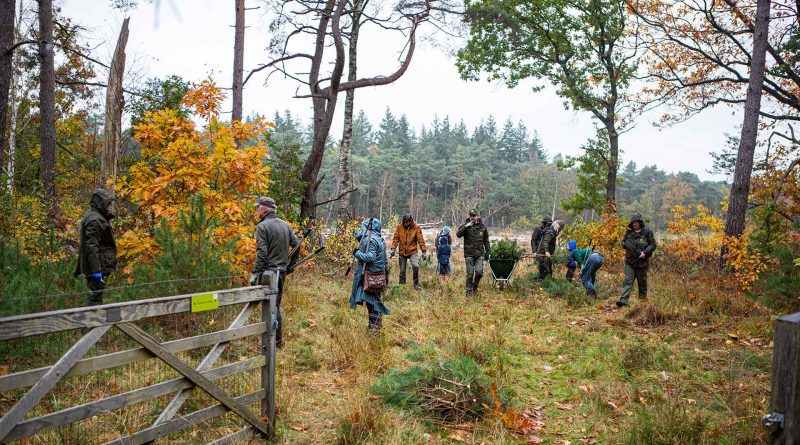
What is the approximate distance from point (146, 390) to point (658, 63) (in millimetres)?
17840

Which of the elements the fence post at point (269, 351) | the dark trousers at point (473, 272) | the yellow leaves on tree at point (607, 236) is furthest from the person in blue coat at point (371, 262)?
the yellow leaves on tree at point (607, 236)

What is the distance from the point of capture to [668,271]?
12469 mm

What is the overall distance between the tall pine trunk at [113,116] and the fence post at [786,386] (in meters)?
9.75

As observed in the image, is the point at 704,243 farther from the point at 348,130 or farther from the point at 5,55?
the point at 5,55

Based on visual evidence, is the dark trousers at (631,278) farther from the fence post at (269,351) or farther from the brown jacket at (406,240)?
the fence post at (269,351)

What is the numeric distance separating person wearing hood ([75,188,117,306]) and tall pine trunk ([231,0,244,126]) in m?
5.92

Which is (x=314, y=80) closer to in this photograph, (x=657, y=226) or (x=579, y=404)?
(x=579, y=404)

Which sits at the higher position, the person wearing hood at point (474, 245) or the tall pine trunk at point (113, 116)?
the tall pine trunk at point (113, 116)

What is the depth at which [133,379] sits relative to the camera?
4098 millimetres

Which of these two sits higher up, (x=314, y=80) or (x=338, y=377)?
(x=314, y=80)

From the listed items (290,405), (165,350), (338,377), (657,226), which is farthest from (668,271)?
(657,226)

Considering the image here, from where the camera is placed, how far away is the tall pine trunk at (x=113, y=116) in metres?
8.98

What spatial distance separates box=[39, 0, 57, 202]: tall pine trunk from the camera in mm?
11070

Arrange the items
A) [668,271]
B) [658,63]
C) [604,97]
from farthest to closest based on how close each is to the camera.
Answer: [604,97] < [658,63] < [668,271]
